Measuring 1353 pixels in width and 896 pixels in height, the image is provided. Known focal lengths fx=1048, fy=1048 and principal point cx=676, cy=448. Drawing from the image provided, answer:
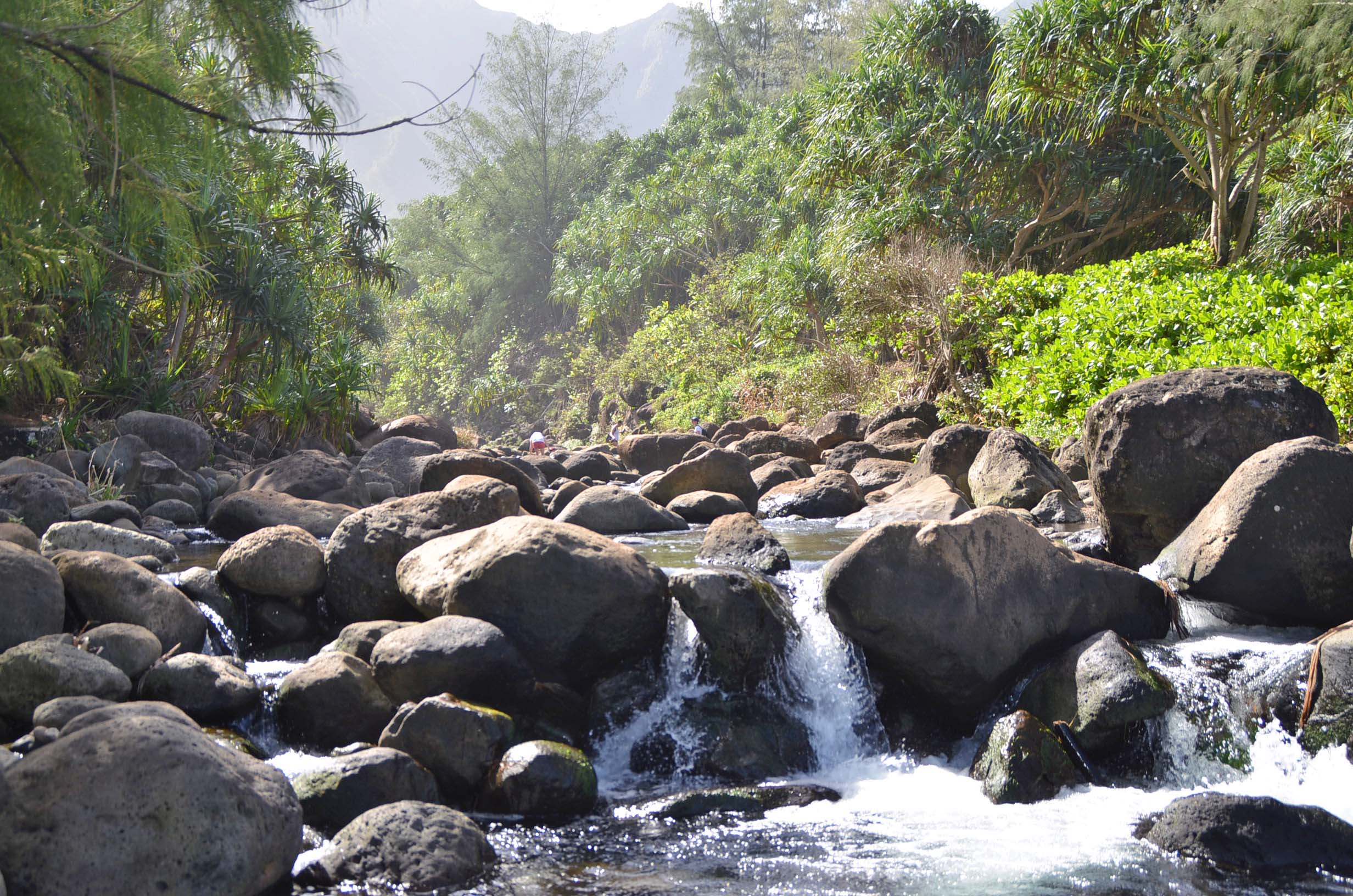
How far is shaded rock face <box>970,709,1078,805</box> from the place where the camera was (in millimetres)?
4723

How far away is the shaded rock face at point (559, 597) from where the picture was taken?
5.66 m

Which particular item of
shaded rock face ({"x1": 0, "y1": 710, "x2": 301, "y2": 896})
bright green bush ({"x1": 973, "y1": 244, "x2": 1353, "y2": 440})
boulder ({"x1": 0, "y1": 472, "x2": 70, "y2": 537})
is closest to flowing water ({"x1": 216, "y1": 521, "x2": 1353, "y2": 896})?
shaded rock face ({"x1": 0, "y1": 710, "x2": 301, "y2": 896})

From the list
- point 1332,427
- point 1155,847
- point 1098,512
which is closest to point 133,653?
point 1155,847

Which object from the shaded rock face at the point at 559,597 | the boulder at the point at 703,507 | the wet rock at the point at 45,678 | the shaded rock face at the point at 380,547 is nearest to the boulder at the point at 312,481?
the boulder at the point at 703,507

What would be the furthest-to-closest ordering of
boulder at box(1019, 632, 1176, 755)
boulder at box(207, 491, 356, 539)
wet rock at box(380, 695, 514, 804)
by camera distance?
Answer: boulder at box(207, 491, 356, 539) < boulder at box(1019, 632, 1176, 755) < wet rock at box(380, 695, 514, 804)

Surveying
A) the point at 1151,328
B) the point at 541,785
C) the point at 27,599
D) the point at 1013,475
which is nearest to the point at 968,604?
the point at 541,785

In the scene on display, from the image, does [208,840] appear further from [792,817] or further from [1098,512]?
[1098,512]

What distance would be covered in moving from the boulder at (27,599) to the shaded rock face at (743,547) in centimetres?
401

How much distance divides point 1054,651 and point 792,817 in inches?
73.3

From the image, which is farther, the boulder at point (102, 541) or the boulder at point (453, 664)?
the boulder at point (102, 541)

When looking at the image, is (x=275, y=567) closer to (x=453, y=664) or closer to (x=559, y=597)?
(x=453, y=664)

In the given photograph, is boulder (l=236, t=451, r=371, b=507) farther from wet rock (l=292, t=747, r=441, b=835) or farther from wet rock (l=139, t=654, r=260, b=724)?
wet rock (l=292, t=747, r=441, b=835)

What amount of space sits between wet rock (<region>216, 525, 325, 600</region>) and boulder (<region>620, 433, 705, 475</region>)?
10.4 m

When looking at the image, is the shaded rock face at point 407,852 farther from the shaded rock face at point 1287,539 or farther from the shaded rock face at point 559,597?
the shaded rock face at point 1287,539
